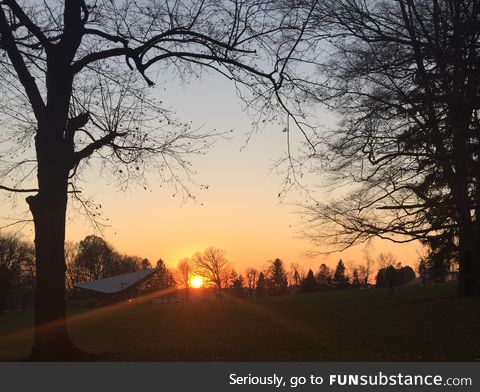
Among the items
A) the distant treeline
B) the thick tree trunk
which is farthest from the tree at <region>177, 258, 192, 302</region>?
the thick tree trunk

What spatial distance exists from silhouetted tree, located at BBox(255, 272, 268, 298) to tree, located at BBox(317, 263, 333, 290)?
1215 cm

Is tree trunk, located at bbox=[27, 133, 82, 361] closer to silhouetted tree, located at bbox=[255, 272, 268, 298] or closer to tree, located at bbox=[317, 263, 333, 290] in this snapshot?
tree, located at bbox=[317, 263, 333, 290]

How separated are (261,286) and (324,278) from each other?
1486 cm

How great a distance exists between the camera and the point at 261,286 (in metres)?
123

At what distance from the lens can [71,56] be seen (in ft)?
32.3

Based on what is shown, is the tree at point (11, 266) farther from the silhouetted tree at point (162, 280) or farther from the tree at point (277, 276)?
the tree at point (277, 276)

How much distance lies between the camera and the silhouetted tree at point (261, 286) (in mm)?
117438

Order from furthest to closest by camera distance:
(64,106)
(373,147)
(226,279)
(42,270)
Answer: (226,279) < (373,147) < (64,106) < (42,270)

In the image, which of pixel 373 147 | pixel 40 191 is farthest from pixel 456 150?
pixel 40 191

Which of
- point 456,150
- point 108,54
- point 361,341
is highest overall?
point 108,54

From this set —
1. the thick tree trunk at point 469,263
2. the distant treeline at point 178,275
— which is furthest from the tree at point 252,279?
the thick tree trunk at point 469,263

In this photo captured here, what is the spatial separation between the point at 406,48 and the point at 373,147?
175 inches

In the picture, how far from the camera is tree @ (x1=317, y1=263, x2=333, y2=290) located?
102438mm

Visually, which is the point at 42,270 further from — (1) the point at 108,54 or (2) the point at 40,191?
(1) the point at 108,54
